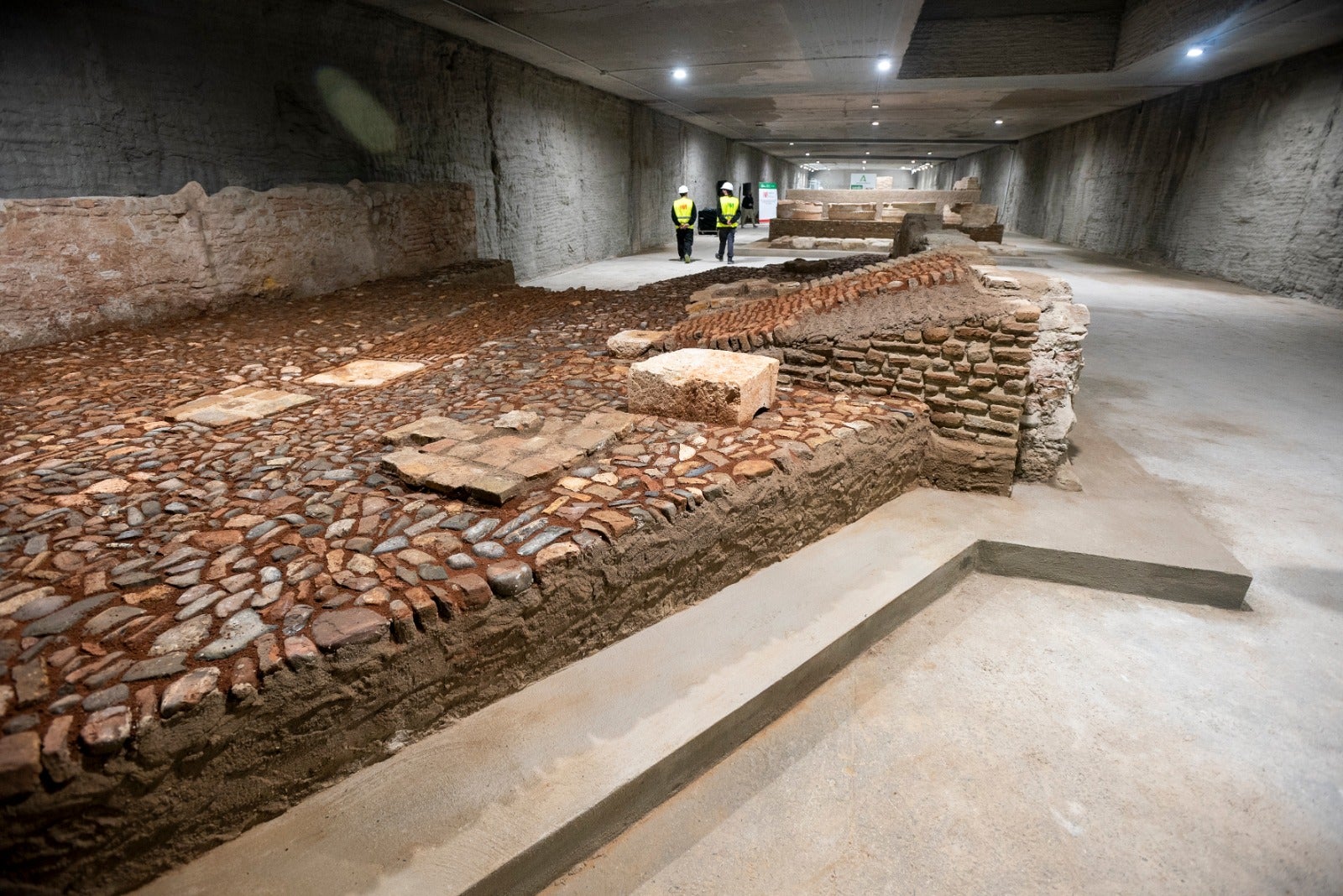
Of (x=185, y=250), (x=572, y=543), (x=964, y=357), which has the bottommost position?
(x=572, y=543)

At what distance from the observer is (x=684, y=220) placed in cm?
1370

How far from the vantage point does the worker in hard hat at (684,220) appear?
1327cm

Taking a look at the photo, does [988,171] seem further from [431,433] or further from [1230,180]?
[431,433]

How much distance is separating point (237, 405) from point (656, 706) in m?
3.24

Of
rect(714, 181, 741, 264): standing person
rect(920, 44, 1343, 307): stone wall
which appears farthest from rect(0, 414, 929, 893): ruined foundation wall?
rect(920, 44, 1343, 307): stone wall

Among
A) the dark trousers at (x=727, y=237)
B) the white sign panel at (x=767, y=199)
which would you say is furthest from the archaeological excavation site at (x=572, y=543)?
the white sign panel at (x=767, y=199)

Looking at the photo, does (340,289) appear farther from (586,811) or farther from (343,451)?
(586,811)

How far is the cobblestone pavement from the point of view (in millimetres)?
1842

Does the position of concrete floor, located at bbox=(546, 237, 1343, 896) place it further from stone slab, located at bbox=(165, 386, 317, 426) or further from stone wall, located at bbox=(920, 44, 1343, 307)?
stone wall, located at bbox=(920, 44, 1343, 307)

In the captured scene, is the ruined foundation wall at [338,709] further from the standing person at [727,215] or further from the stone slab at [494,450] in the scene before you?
the standing person at [727,215]

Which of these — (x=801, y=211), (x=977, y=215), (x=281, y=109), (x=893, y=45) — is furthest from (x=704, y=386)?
(x=801, y=211)

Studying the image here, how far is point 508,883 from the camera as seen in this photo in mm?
1932

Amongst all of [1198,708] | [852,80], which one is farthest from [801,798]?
[852,80]

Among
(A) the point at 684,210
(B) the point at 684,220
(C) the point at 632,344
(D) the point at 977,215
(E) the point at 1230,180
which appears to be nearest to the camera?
(C) the point at 632,344
